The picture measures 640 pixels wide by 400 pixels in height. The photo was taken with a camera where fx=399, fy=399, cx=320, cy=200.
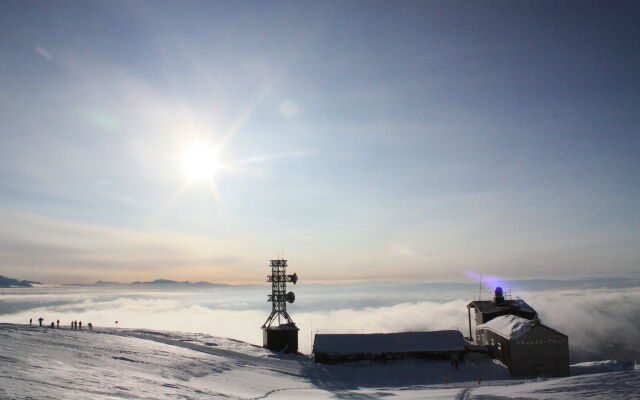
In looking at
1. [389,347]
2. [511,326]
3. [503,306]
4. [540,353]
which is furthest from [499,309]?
[389,347]

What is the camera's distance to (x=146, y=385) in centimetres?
2094

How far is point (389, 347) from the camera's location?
40250 millimetres

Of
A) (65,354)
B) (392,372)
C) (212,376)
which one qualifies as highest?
(65,354)

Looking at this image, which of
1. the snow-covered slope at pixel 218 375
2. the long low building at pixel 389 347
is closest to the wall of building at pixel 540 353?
the snow-covered slope at pixel 218 375

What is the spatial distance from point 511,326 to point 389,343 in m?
11.9

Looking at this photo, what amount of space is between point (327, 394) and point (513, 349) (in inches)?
815

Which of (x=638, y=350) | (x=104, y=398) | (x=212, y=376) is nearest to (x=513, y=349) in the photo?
(x=212, y=376)

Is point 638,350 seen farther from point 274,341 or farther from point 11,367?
point 11,367

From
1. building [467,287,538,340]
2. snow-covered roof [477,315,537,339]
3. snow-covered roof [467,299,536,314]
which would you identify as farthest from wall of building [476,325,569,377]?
snow-covered roof [467,299,536,314]

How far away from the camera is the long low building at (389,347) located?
39531 mm

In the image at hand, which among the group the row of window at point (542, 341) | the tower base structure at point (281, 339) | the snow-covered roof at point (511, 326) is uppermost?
the snow-covered roof at point (511, 326)

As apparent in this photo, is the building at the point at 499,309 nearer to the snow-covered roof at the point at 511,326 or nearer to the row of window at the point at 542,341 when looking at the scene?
the snow-covered roof at the point at 511,326

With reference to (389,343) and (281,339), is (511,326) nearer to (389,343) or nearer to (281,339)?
(389,343)

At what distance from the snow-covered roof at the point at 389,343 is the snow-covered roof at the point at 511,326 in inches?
161
